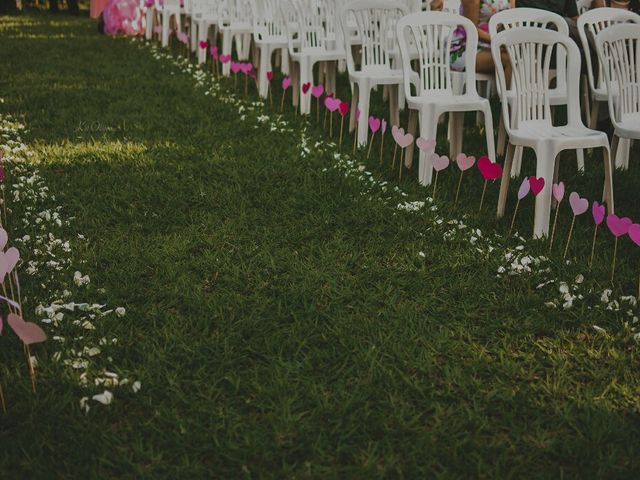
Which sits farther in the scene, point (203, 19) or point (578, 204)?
point (203, 19)

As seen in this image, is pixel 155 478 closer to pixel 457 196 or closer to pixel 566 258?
pixel 566 258

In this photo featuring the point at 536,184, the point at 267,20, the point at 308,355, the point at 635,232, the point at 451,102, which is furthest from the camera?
the point at 267,20

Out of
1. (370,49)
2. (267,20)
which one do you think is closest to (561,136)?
(370,49)

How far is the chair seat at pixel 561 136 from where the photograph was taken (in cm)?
399

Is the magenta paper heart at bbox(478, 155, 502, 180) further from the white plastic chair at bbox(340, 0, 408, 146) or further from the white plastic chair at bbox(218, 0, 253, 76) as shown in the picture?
the white plastic chair at bbox(218, 0, 253, 76)

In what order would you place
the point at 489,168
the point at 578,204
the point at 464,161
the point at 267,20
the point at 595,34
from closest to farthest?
the point at 578,204 < the point at 489,168 < the point at 464,161 < the point at 595,34 < the point at 267,20

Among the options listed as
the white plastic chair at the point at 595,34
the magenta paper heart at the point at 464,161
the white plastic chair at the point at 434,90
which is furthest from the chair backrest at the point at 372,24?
the magenta paper heart at the point at 464,161

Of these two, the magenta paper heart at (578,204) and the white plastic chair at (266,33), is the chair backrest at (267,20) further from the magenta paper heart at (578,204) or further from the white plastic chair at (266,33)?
the magenta paper heart at (578,204)

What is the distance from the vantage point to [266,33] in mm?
7918

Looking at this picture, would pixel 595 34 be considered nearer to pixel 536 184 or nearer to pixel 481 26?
pixel 481 26

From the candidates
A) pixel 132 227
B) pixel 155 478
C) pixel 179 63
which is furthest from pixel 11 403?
pixel 179 63

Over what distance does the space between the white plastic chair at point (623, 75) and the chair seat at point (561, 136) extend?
1.09 feet

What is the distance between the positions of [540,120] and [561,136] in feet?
1.21

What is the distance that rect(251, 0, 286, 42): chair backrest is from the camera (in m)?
7.82
